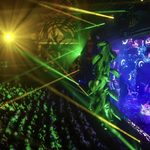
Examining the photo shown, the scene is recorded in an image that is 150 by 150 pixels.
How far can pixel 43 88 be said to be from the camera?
10398mm

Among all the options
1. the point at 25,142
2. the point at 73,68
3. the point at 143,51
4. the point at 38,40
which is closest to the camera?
the point at 25,142

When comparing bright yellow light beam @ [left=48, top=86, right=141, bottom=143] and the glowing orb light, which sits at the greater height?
the glowing orb light

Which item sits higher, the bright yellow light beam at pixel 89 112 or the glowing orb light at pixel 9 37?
the glowing orb light at pixel 9 37

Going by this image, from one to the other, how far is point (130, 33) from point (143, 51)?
1.31 m

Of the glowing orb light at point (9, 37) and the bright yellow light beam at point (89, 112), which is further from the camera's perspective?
the glowing orb light at point (9, 37)

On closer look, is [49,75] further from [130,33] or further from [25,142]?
[25,142]

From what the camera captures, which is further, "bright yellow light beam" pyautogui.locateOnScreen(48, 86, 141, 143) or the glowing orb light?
the glowing orb light

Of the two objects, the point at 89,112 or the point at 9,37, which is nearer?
the point at 89,112

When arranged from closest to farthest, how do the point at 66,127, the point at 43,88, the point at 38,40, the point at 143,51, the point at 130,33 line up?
the point at 66,127 → the point at 130,33 → the point at 143,51 → the point at 43,88 → the point at 38,40

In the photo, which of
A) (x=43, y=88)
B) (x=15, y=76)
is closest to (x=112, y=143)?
(x=43, y=88)

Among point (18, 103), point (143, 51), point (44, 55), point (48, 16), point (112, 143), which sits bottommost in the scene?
point (112, 143)

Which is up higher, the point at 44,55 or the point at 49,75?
the point at 44,55

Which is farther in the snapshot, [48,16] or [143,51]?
[48,16]

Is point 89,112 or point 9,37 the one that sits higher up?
point 9,37
